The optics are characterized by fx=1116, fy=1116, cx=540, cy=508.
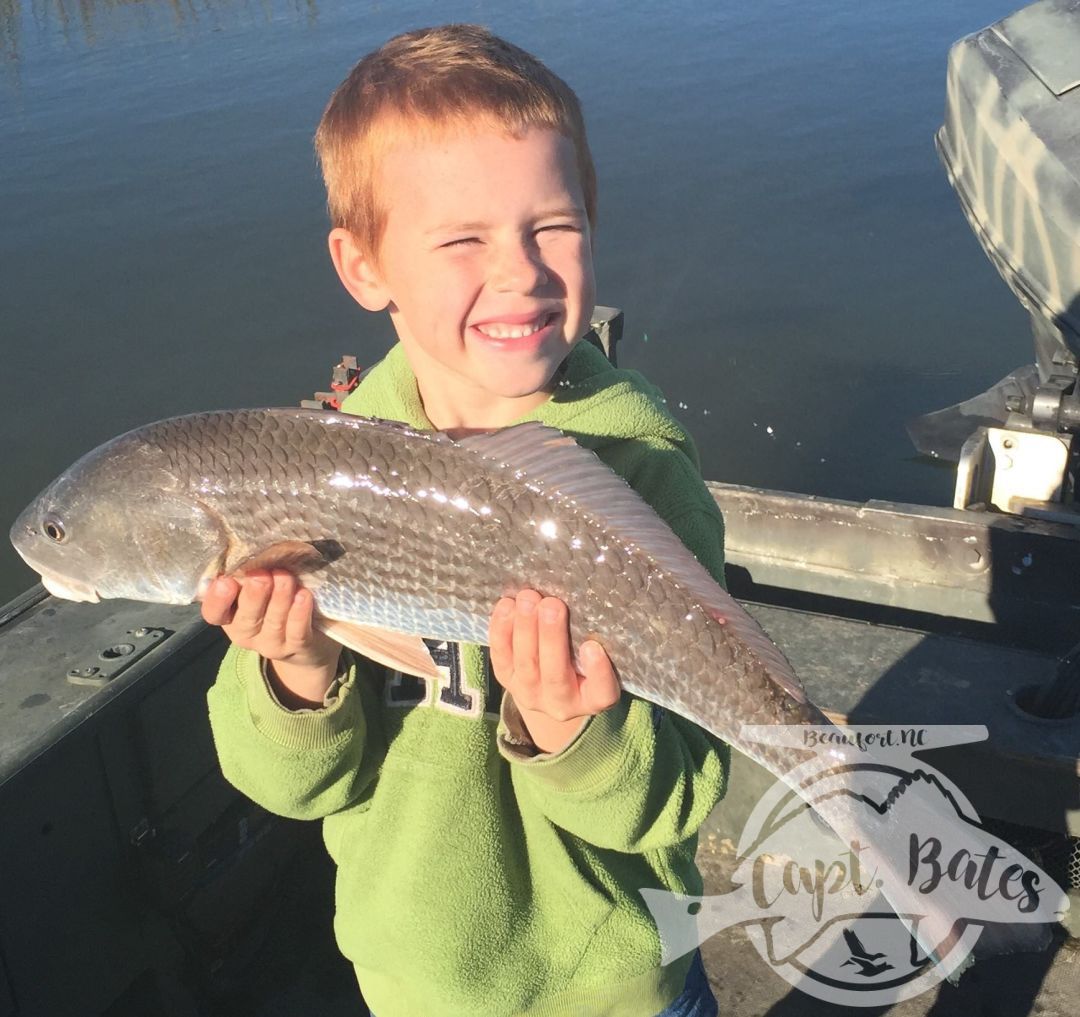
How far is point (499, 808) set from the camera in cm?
216

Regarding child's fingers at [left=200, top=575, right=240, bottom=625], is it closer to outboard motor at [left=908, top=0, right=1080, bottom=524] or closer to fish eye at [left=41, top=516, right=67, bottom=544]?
fish eye at [left=41, top=516, right=67, bottom=544]

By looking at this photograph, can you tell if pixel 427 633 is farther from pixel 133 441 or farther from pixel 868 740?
pixel 868 740

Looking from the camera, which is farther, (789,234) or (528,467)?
(789,234)

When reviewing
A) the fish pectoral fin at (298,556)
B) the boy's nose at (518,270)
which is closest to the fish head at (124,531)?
the fish pectoral fin at (298,556)

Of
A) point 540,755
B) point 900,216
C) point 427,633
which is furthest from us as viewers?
point 900,216

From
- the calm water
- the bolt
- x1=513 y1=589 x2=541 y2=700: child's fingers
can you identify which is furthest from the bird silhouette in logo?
the calm water

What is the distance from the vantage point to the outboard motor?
4375 millimetres

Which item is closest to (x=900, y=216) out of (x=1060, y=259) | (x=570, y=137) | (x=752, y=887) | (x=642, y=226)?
(x=642, y=226)

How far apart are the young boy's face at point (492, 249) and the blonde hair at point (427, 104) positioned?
0.12ft

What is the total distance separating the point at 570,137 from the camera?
2.07m

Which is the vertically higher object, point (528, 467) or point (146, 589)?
point (528, 467)

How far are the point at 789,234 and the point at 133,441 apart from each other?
9075 millimetres

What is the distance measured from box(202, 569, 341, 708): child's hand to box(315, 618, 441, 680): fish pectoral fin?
0.04 meters

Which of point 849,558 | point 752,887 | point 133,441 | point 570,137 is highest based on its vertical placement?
point 570,137
